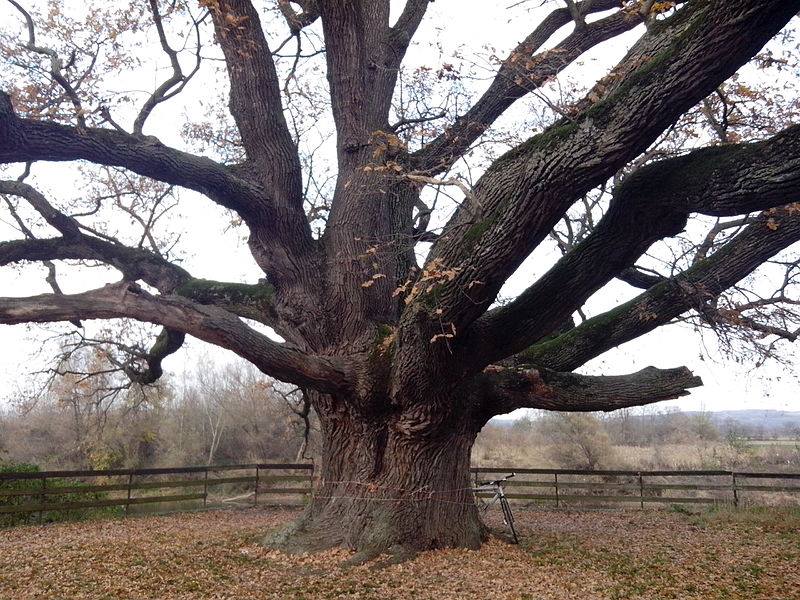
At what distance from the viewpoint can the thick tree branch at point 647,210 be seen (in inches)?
186

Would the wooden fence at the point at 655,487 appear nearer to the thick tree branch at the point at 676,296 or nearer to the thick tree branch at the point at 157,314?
the thick tree branch at the point at 676,296

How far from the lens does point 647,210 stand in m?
5.59

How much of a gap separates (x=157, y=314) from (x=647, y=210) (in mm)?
4862

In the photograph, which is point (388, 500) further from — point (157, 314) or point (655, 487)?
point (655, 487)

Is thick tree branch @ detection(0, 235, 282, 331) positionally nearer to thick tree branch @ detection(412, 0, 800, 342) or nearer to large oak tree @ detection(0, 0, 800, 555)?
large oak tree @ detection(0, 0, 800, 555)

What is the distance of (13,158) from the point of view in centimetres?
651

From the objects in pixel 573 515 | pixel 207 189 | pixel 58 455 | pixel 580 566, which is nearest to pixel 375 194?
pixel 207 189

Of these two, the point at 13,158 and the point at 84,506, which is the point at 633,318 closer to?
the point at 13,158

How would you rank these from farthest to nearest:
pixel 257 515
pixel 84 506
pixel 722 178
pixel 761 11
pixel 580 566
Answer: pixel 257 515 → pixel 84 506 → pixel 580 566 → pixel 722 178 → pixel 761 11

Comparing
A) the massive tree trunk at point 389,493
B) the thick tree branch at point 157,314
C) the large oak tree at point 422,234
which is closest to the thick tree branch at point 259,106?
the large oak tree at point 422,234

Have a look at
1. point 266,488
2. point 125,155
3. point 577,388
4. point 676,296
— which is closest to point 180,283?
point 125,155

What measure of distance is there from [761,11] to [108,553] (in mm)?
8349

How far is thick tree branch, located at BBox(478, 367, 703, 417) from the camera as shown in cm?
776

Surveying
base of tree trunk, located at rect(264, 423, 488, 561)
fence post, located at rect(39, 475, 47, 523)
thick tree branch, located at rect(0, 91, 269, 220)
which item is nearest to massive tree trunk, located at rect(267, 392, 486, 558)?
base of tree trunk, located at rect(264, 423, 488, 561)
